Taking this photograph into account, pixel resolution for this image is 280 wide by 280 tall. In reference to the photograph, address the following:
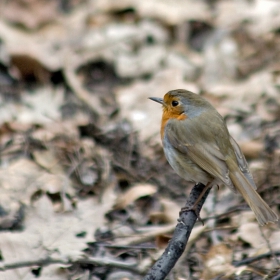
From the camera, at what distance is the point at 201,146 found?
393cm

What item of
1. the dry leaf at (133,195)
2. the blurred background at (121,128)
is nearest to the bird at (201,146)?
the blurred background at (121,128)

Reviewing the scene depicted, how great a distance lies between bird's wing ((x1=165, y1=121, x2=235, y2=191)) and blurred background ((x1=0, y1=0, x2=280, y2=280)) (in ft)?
1.51

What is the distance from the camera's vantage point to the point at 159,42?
7.38 metres

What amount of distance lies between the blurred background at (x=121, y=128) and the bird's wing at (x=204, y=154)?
1.51 ft

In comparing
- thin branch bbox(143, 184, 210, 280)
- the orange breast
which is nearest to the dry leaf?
the orange breast

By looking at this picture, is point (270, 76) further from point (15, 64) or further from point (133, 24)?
point (15, 64)

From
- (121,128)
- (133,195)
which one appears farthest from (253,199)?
(121,128)

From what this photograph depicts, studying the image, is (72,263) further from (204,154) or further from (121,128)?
(121,128)

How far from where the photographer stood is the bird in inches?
146

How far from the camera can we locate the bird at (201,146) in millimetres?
3701

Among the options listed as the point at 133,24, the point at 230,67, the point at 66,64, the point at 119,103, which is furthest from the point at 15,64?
the point at 230,67

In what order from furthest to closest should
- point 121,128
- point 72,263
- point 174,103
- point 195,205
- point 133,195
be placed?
1. point 121,128
2. point 133,195
3. point 174,103
4. point 72,263
5. point 195,205

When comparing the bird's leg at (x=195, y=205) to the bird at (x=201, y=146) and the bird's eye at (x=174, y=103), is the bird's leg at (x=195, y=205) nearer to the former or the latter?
the bird at (x=201, y=146)

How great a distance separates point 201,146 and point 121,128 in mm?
1605
